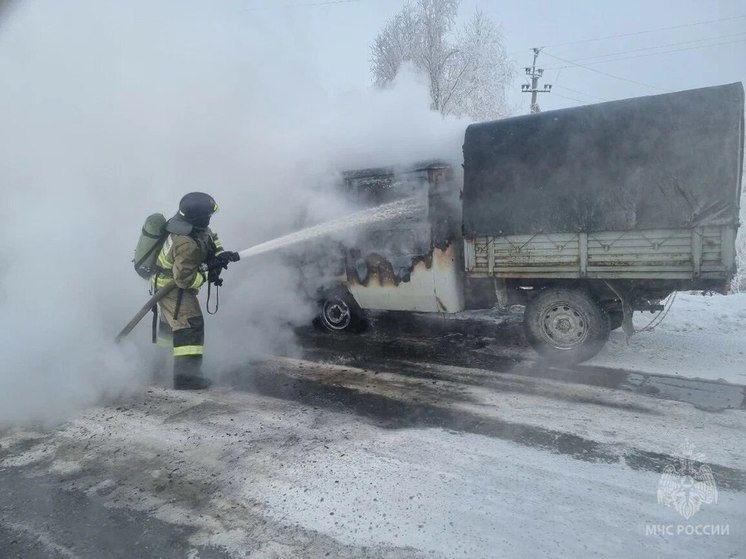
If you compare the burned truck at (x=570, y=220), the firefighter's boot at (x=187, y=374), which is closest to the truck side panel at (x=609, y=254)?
the burned truck at (x=570, y=220)

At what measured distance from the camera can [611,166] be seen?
5.21 metres

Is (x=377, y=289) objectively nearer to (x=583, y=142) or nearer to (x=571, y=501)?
(x=583, y=142)

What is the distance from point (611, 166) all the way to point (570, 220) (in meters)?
0.69

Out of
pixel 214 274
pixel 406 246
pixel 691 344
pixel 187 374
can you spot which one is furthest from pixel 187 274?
pixel 691 344

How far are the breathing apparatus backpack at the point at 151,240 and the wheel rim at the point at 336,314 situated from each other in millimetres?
2508

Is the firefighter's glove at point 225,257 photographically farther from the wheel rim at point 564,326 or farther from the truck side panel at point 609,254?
the wheel rim at point 564,326

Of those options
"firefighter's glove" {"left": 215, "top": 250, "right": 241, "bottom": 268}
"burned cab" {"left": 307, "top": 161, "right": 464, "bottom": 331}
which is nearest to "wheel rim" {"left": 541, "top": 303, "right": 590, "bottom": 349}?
"burned cab" {"left": 307, "top": 161, "right": 464, "bottom": 331}

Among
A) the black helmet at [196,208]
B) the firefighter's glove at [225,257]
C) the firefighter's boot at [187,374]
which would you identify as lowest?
the firefighter's boot at [187,374]

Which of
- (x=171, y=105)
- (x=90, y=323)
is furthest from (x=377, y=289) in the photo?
(x=171, y=105)

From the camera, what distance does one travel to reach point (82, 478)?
3338 millimetres

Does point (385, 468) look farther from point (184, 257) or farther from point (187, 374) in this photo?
point (184, 257)

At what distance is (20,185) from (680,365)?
810 centimetres

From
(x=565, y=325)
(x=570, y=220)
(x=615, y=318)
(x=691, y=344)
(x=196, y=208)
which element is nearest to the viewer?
(x=196, y=208)

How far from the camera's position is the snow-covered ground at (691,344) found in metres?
5.27
